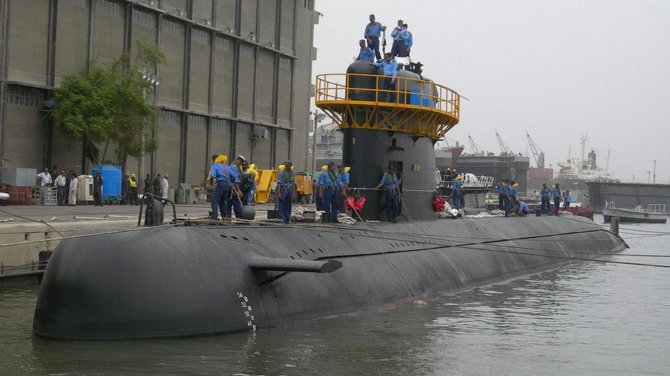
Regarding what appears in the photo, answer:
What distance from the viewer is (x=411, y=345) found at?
1269 cm

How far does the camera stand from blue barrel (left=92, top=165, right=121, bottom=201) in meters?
34.6

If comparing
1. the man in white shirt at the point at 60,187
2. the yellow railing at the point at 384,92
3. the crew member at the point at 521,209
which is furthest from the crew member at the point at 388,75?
the man in white shirt at the point at 60,187

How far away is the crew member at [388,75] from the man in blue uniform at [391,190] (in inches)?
67.9

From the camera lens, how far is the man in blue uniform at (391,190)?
19781 millimetres

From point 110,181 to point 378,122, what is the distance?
18099mm

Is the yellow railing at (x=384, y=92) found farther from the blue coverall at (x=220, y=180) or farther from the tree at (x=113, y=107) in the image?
the tree at (x=113, y=107)

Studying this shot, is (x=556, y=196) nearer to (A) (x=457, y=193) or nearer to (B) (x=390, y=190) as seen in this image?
(A) (x=457, y=193)

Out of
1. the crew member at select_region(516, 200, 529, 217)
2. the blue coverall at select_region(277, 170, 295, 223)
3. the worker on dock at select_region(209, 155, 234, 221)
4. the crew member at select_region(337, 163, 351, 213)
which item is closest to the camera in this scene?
the worker on dock at select_region(209, 155, 234, 221)

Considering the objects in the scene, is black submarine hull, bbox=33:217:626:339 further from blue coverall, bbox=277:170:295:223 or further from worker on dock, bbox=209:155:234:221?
worker on dock, bbox=209:155:234:221

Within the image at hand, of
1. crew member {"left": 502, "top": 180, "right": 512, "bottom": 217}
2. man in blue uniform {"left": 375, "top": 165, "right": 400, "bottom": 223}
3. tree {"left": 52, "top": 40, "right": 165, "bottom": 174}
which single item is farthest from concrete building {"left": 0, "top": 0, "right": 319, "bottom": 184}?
man in blue uniform {"left": 375, "top": 165, "right": 400, "bottom": 223}

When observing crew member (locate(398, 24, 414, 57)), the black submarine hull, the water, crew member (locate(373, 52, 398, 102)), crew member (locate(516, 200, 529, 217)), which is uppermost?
crew member (locate(398, 24, 414, 57))

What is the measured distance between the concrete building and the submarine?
1705 centimetres

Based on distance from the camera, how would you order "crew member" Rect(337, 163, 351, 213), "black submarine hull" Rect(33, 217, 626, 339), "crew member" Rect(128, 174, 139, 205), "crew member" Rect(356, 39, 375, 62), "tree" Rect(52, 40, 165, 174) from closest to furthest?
1. "black submarine hull" Rect(33, 217, 626, 339)
2. "crew member" Rect(337, 163, 351, 213)
3. "crew member" Rect(356, 39, 375, 62)
4. "tree" Rect(52, 40, 165, 174)
5. "crew member" Rect(128, 174, 139, 205)

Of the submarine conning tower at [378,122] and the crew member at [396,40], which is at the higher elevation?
the crew member at [396,40]
